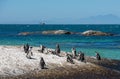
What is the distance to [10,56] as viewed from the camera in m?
46.2

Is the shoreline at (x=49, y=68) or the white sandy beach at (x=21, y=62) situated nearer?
→ the shoreline at (x=49, y=68)

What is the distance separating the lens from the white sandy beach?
136ft

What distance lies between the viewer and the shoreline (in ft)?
135

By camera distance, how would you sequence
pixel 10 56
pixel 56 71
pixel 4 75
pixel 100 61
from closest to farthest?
pixel 4 75
pixel 56 71
pixel 10 56
pixel 100 61

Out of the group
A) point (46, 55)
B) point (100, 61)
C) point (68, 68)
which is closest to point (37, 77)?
point (68, 68)

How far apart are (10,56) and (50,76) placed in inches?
275

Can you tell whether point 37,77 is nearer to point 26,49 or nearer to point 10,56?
point 10,56

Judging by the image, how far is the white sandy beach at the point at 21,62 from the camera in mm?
41350

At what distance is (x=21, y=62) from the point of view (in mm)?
44406

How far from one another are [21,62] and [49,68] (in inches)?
116

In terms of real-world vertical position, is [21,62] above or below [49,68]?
above

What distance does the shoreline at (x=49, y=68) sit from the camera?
135ft

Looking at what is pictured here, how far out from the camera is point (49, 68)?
4450 cm

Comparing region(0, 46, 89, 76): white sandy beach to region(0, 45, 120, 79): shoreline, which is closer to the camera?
region(0, 45, 120, 79): shoreline
